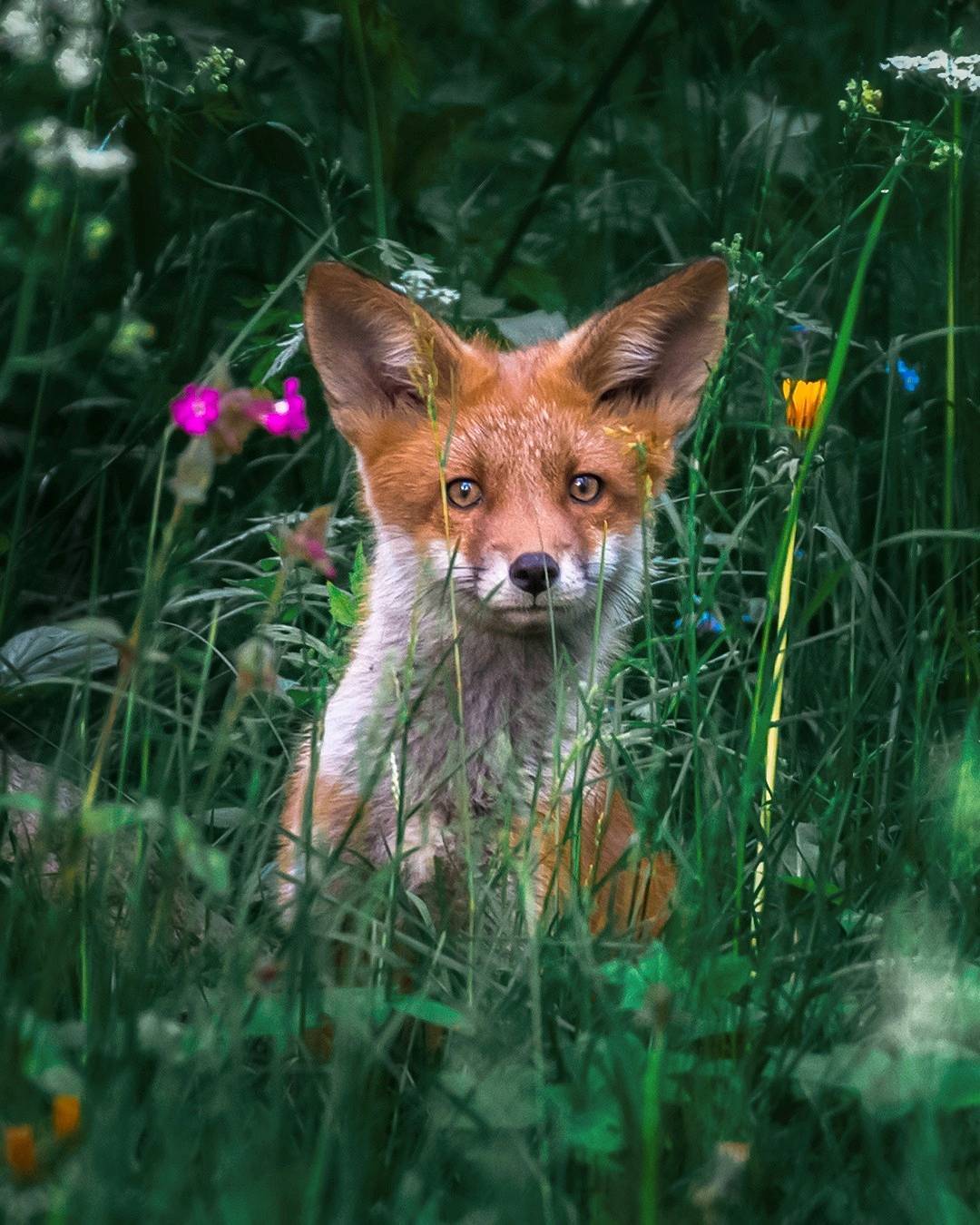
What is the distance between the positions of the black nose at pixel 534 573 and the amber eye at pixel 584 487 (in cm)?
35

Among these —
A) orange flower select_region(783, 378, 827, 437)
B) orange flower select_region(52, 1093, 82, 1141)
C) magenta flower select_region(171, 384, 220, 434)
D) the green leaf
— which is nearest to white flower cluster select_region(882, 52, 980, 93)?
orange flower select_region(783, 378, 827, 437)

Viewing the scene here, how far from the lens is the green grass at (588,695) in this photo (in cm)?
179

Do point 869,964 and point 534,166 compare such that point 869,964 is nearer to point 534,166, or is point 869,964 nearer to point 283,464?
point 283,464

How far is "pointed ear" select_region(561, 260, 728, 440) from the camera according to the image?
11.0 ft

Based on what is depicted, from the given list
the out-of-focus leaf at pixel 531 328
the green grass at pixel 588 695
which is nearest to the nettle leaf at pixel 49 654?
the green grass at pixel 588 695

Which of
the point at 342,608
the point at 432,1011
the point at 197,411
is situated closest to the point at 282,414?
the point at 197,411

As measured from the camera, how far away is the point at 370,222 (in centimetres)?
466

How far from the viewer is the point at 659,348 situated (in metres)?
3.47

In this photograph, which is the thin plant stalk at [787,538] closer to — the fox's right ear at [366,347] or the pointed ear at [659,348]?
the pointed ear at [659,348]

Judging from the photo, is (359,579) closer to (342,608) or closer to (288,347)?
(342,608)

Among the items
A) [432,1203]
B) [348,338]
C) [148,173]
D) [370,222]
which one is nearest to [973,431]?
[348,338]

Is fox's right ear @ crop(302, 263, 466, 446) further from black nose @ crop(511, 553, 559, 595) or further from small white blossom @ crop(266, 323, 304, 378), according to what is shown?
black nose @ crop(511, 553, 559, 595)

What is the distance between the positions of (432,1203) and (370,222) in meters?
3.48

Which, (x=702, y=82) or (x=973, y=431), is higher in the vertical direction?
(x=702, y=82)
